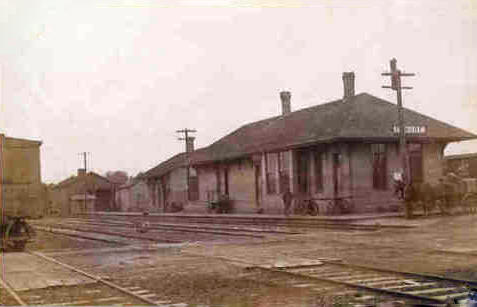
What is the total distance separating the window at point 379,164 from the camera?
2652 cm

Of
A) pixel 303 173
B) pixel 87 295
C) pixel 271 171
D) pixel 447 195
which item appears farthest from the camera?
pixel 271 171

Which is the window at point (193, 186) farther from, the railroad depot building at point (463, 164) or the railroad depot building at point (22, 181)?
the railroad depot building at point (22, 181)

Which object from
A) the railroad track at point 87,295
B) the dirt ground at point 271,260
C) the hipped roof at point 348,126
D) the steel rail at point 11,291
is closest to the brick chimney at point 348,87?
the hipped roof at point 348,126

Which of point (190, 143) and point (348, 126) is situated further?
point (190, 143)

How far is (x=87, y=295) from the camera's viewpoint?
28.2 ft

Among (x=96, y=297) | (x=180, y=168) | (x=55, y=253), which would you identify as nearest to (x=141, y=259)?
(x=55, y=253)

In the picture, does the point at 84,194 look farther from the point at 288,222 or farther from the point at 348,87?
the point at 288,222

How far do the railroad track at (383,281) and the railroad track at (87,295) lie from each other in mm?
2260

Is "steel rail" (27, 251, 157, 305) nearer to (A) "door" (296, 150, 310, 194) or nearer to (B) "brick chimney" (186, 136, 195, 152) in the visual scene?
(A) "door" (296, 150, 310, 194)

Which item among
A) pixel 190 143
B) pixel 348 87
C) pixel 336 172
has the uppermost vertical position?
pixel 348 87

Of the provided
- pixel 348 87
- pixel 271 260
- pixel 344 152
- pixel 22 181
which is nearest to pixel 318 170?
pixel 344 152

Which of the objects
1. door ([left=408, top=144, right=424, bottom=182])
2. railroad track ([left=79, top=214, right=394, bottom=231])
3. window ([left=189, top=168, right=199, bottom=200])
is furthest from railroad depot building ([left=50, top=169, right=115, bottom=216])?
door ([left=408, top=144, right=424, bottom=182])

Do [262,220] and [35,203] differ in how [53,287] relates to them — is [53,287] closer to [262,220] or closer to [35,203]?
[35,203]

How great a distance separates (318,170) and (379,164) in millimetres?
2614
